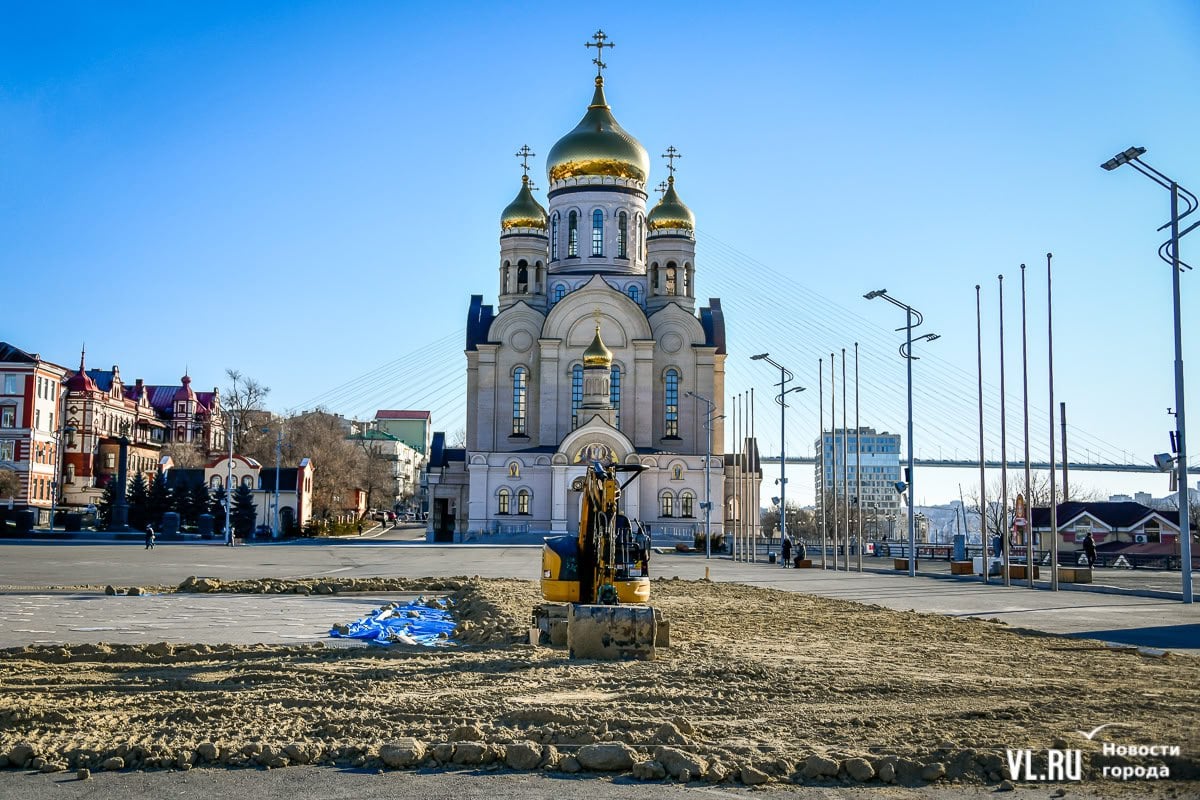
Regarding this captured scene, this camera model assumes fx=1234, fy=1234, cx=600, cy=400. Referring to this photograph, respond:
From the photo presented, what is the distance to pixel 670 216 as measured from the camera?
263ft

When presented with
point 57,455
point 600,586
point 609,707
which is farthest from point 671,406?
point 609,707

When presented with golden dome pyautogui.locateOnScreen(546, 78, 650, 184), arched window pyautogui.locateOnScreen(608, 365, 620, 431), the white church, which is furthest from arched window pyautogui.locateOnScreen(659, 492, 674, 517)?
golden dome pyautogui.locateOnScreen(546, 78, 650, 184)

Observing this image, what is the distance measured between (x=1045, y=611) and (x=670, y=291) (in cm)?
5770

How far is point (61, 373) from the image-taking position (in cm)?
8844

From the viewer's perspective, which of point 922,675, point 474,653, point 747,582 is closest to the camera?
point 922,675

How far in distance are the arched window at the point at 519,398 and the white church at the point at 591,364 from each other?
6cm

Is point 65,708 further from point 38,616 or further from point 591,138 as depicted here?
point 591,138

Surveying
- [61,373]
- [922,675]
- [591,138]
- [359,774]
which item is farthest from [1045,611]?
[61,373]

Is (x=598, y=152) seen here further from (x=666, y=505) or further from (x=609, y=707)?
(x=609, y=707)

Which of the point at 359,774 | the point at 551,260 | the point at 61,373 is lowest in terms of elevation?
the point at 359,774

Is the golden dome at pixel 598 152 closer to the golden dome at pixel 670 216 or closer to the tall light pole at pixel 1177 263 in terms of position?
the golden dome at pixel 670 216

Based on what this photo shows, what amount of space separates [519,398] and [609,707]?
6475cm

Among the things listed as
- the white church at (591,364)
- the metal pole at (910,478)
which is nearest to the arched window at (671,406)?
the white church at (591,364)

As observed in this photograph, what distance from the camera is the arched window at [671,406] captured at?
74.8m
